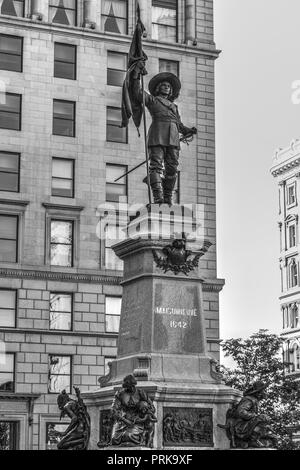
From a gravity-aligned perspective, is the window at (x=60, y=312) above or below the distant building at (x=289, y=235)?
below

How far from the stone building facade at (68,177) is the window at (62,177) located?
0.05 metres

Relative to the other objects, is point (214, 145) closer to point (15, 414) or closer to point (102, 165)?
point (102, 165)

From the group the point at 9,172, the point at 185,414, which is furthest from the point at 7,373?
the point at 185,414

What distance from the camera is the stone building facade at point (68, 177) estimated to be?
52375 millimetres

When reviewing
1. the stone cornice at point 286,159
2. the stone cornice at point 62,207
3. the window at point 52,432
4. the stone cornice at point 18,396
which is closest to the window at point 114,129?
the stone cornice at point 62,207

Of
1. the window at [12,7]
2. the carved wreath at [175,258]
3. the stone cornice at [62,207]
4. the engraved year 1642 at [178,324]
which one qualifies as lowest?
the engraved year 1642 at [178,324]

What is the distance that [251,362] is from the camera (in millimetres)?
55094

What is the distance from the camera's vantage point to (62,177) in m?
55.5

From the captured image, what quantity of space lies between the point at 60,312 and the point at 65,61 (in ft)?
45.2

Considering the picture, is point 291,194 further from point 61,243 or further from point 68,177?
point 61,243

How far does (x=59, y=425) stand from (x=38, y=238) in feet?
31.4

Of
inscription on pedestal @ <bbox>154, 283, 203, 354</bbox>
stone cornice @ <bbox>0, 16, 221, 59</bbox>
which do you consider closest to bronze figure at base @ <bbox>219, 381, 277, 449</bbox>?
inscription on pedestal @ <bbox>154, 283, 203, 354</bbox>

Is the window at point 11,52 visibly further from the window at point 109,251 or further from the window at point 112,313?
the window at point 112,313

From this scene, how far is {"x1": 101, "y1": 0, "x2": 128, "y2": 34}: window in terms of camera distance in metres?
58.3
